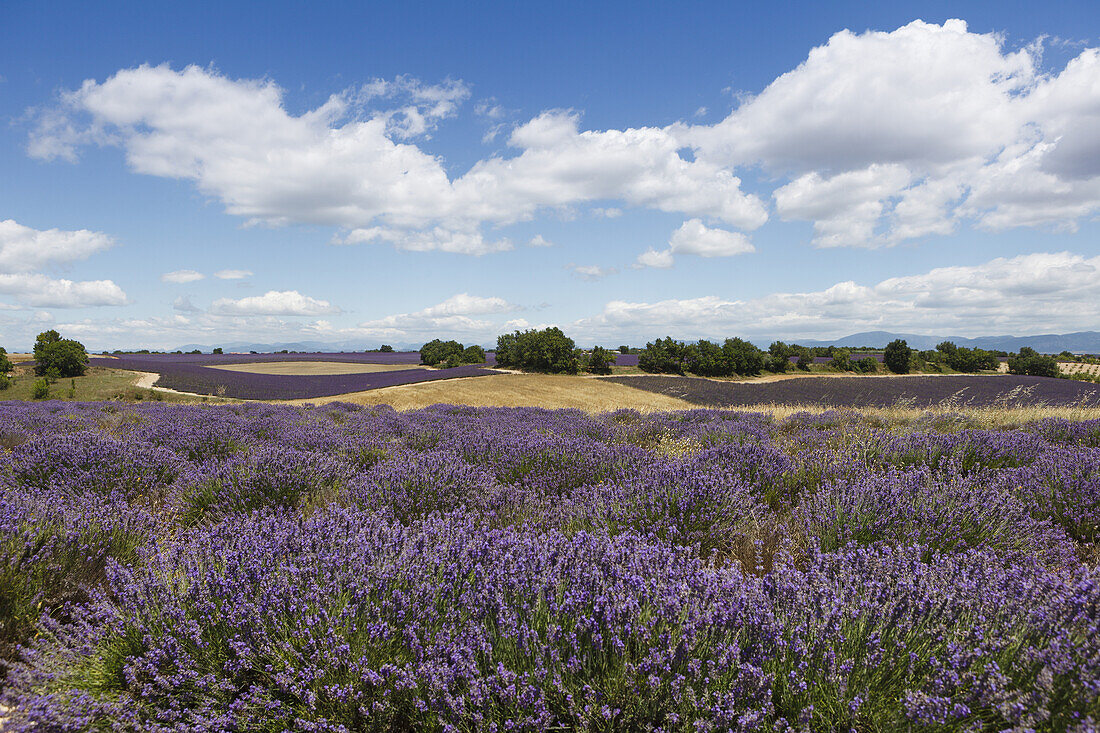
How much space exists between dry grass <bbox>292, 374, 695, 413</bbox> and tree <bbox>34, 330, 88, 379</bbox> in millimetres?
15784

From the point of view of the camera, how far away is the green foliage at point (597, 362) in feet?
127

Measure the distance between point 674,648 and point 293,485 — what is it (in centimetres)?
335

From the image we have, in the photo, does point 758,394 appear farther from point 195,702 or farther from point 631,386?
point 195,702

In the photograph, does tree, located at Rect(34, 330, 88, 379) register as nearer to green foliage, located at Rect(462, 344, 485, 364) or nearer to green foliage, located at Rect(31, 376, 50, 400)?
green foliage, located at Rect(31, 376, 50, 400)

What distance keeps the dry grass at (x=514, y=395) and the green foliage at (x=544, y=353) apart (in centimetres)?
705

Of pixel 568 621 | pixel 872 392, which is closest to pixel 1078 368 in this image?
pixel 872 392

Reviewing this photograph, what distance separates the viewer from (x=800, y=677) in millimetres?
1532

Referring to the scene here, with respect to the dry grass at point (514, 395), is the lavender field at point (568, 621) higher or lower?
higher

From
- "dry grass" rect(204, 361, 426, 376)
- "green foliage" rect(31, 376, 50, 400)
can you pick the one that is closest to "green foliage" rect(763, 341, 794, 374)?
"dry grass" rect(204, 361, 426, 376)

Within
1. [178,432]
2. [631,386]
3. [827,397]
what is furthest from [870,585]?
[631,386]

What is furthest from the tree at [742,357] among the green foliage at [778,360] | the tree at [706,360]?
the green foliage at [778,360]

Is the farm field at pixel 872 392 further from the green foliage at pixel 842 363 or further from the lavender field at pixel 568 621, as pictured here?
the lavender field at pixel 568 621

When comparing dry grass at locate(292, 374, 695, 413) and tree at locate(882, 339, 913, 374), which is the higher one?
tree at locate(882, 339, 913, 374)

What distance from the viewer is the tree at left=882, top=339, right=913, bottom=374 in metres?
42.3
